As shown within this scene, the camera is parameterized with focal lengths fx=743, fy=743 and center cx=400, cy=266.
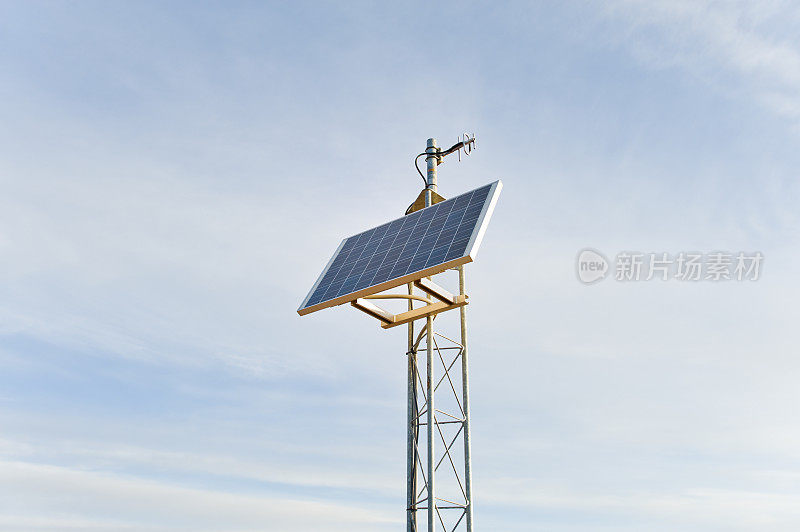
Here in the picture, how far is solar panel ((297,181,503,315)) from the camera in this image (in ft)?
49.8

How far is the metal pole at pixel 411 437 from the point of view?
17531 mm

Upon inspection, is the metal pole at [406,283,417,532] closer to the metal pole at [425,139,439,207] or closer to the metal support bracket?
the metal support bracket

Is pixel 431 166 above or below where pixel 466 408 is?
above

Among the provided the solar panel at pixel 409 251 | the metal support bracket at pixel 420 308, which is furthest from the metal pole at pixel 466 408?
the solar panel at pixel 409 251

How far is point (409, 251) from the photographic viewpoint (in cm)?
1644

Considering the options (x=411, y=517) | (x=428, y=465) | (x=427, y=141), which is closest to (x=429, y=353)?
(x=428, y=465)

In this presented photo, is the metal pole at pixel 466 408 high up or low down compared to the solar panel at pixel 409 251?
down

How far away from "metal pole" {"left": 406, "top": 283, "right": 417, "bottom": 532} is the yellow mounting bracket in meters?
0.53

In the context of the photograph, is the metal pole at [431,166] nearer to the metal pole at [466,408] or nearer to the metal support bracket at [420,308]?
the metal pole at [466,408]

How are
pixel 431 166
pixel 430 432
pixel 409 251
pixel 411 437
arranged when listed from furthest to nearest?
pixel 431 166
pixel 411 437
pixel 430 432
pixel 409 251

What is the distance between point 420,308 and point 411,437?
3.15 meters

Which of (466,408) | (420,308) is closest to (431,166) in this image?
(420,308)

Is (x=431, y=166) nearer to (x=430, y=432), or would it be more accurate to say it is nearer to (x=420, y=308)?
(x=420, y=308)

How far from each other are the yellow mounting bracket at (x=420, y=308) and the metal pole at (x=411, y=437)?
0.53 metres
